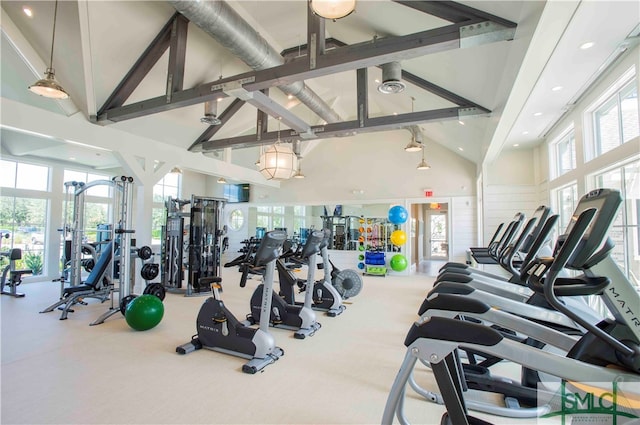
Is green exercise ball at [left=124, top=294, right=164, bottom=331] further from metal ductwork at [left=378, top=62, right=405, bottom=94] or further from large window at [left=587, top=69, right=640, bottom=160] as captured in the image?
large window at [left=587, top=69, right=640, bottom=160]

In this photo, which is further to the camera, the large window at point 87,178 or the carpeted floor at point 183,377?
the large window at point 87,178

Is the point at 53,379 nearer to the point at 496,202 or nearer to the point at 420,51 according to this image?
the point at 420,51

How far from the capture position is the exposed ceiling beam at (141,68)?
5467mm

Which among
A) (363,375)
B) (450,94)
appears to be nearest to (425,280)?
(450,94)

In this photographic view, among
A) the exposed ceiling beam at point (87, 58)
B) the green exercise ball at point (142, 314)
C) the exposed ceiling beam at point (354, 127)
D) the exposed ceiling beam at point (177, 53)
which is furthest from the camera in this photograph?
the exposed ceiling beam at point (354, 127)

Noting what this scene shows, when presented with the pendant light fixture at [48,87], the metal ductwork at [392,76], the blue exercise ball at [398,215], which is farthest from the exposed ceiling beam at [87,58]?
the blue exercise ball at [398,215]

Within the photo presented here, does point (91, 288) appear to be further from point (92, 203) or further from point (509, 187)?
point (509, 187)

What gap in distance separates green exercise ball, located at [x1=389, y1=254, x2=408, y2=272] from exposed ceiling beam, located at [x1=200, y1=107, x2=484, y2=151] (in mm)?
4147

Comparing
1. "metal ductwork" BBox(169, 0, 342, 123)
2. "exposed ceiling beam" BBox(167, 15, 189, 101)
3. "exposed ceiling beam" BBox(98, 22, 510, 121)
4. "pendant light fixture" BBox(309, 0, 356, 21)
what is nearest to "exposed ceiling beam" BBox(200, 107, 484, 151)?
"metal ductwork" BBox(169, 0, 342, 123)

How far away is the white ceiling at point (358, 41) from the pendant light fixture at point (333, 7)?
1.39 metres

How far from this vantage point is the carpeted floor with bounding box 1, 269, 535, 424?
234 centimetres

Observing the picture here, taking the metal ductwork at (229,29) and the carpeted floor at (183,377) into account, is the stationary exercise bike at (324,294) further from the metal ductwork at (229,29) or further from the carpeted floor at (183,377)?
the metal ductwork at (229,29)

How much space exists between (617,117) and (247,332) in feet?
16.2

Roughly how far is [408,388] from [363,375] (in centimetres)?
46
